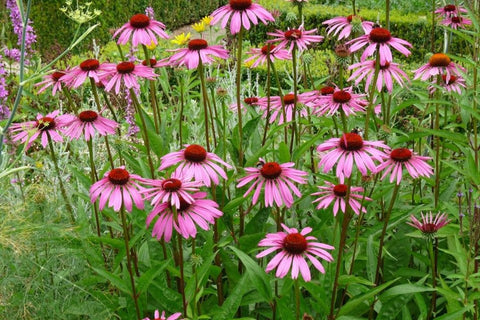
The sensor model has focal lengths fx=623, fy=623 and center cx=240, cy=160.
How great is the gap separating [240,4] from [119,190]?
0.68m

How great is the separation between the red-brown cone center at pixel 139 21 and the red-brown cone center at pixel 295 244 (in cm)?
87

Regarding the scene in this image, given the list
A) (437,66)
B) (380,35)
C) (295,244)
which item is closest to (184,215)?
(295,244)

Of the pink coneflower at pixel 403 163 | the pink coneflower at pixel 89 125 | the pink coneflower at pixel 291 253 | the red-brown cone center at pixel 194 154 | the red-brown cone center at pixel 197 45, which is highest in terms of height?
the red-brown cone center at pixel 197 45

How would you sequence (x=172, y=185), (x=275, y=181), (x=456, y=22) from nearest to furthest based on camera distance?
(x=172, y=185)
(x=275, y=181)
(x=456, y=22)

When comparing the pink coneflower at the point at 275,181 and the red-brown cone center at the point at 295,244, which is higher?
the pink coneflower at the point at 275,181

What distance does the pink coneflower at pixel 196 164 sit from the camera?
5.59 ft

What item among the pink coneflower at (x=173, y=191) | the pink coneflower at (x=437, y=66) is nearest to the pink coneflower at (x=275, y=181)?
the pink coneflower at (x=173, y=191)

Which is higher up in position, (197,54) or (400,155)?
(197,54)

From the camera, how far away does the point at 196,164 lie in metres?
1.74

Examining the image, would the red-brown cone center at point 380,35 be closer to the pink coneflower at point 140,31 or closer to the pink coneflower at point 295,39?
the pink coneflower at point 295,39

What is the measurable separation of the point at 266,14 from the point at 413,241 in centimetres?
109

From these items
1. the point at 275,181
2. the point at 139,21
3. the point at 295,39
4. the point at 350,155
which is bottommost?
the point at 275,181

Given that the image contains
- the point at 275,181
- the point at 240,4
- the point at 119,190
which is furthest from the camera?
the point at 240,4

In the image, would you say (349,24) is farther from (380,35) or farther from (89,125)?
(89,125)
